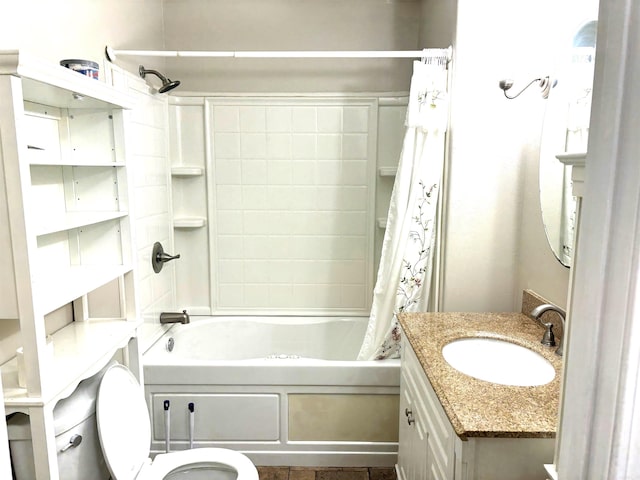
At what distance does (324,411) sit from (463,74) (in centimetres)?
179

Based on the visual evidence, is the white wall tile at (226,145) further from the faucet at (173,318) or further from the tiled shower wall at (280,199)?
the faucet at (173,318)

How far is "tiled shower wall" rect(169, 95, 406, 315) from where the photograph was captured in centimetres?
300

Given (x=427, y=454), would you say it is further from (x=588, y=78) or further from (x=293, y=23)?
(x=293, y=23)

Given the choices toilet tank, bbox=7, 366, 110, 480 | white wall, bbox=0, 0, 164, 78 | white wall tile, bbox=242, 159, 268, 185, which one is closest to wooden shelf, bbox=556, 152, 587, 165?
toilet tank, bbox=7, 366, 110, 480

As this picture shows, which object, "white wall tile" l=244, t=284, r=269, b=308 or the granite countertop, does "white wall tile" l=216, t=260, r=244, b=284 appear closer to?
"white wall tile" l=244, t=284, r=269, b=308

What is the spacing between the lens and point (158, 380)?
235 centimetres

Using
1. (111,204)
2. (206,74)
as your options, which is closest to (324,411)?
(111,204)

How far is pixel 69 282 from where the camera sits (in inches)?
61.5

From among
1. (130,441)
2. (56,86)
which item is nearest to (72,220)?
(56,86)

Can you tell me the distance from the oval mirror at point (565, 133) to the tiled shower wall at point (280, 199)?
1208mm

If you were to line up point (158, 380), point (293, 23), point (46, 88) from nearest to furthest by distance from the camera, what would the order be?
point (46, 88)
point (158, 380)
point (293, 23)

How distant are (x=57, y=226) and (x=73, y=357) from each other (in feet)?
1.49

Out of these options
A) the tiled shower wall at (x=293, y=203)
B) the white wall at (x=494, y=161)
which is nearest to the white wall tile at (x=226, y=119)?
the tiled shower wall at (x=293, y=203)

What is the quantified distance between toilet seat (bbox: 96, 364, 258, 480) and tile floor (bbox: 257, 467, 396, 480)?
0.64 metres
